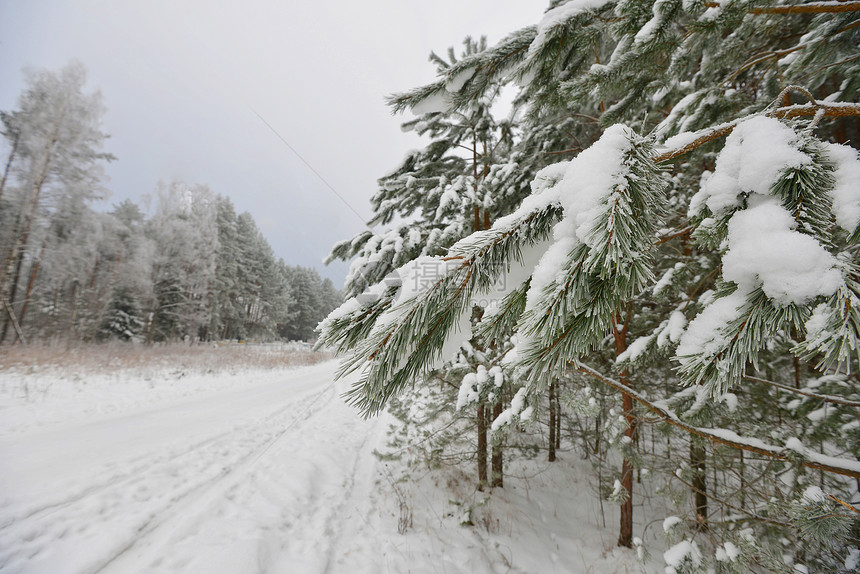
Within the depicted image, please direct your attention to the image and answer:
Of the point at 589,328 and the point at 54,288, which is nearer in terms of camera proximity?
the point at 589,328

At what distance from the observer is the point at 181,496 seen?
12.0 feet

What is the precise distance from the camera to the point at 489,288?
89 centimetres

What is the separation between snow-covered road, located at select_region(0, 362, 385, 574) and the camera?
2.76m

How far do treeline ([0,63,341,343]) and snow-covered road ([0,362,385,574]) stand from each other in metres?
4.93

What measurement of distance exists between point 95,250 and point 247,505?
67.0 ft

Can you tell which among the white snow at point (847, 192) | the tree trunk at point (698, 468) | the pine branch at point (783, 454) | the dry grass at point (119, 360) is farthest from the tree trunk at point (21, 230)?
the tree trunk at point (698, 468)

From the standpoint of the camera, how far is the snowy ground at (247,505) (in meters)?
2.85

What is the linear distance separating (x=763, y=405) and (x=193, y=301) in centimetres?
2803

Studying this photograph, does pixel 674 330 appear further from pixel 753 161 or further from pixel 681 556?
pixel 753 161

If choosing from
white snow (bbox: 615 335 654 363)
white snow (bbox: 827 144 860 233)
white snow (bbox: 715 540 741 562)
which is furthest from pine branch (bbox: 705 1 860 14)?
white snow (bbox: 715 540 741 562)

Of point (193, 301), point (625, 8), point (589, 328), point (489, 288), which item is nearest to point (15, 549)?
point (489, 288)

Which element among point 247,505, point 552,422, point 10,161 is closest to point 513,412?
point 247,505

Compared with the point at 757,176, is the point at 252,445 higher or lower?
lower

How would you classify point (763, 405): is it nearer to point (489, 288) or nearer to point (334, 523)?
point (489, 288)
